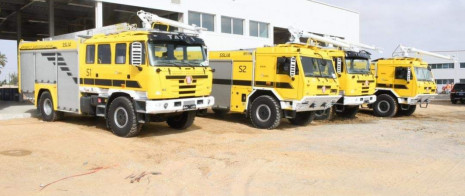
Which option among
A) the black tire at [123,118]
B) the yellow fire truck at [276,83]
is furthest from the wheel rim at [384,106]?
the black tire at [123,118]

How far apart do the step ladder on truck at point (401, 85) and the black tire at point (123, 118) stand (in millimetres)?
11817

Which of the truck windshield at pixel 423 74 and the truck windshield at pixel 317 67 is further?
the truck windshield at pixel 423 74

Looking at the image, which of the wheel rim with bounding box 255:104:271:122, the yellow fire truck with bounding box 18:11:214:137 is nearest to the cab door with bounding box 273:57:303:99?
the wheel rim with bounding box 255:104:271:122

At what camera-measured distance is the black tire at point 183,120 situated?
11.5 m

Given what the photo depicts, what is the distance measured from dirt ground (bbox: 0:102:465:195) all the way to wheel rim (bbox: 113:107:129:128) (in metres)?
0.38

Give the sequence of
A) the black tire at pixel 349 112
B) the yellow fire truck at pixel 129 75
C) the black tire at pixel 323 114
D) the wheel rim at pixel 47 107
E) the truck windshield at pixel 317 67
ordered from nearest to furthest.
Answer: the yellow fire truck at pixel 129 75 → the truck windshield at pixel 317 67 → the wheel rim at pixel 47 107 → the black tire at pixel 323 114 → the black tire at pixel 349 112

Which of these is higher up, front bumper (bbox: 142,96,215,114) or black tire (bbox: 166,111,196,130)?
front bumper (bbox: 142,96,215,114)

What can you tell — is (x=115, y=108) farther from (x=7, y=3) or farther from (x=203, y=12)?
(x=7, y=3)

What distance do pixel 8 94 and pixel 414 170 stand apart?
19.9 metres

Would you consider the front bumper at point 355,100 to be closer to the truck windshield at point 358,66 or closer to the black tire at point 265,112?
the truck windshield at point 358,66

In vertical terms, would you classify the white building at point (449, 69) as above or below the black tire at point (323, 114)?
above

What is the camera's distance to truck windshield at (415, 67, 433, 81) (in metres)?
17.2

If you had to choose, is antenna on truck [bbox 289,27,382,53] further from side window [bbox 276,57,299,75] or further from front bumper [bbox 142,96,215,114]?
front bumper [bbox 142,96,215,114]

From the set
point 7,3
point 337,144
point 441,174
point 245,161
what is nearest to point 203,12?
point 7,3
